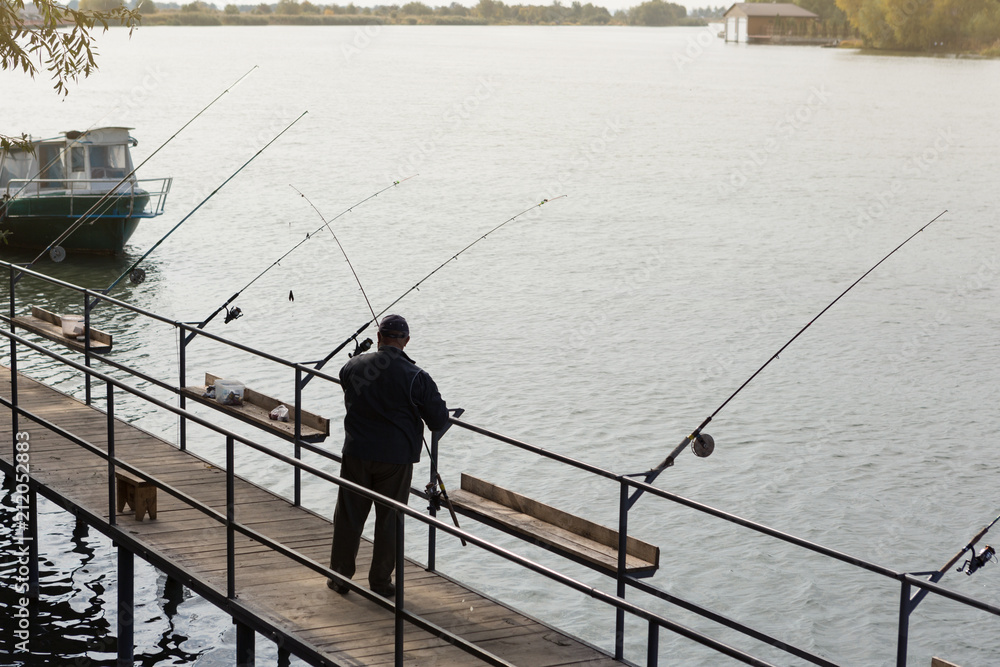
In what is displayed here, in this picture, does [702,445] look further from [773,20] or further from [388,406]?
[773,20]

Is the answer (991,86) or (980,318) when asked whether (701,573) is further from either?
(991,86)

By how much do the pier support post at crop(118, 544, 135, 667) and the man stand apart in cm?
225

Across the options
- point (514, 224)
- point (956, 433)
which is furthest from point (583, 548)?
point (514, 224)

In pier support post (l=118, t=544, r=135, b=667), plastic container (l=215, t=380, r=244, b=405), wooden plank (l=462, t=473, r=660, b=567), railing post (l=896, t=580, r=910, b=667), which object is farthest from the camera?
plastic container (l=215, t=380, r=244, b=405)

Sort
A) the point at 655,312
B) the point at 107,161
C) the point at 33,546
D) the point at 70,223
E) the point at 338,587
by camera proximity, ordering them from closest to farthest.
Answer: the point at 338,587
the point at 33,546
the point at 655,312
the point at 70,223
the point at 107,161

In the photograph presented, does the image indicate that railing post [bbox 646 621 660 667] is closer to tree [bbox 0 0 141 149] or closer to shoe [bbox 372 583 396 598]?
shoe [bbox 372 583 396 598]

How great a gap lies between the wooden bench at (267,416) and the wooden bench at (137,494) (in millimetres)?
1398

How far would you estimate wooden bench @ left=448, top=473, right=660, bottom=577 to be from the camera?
7.91 m

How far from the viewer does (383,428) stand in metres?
7.52

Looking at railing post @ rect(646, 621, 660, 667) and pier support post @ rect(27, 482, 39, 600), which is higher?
railing post @ rect(646, 621, 660, 667)

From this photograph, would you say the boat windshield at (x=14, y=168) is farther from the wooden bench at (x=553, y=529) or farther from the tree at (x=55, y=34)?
the wooden bench at (x=553, y=529)

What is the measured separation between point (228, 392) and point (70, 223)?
20.6m

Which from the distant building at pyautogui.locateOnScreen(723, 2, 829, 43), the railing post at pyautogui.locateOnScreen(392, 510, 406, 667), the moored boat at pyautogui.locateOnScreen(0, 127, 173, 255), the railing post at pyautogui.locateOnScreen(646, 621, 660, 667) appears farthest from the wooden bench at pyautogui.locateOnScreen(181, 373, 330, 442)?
the distant building at pyautogui.locateOnScreen(723, 2, 829, 43)

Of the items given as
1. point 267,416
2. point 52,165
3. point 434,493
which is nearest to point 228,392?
point 267,416
